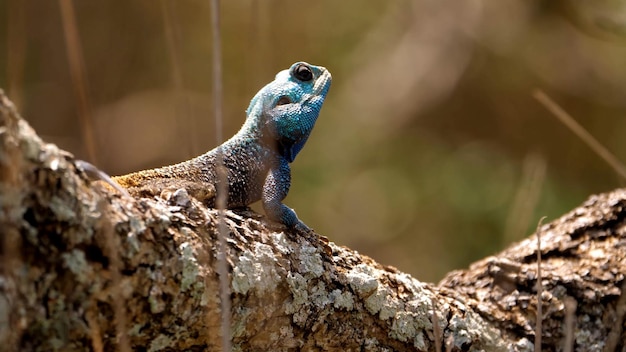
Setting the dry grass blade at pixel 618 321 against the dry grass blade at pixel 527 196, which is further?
the dry grass blade at pixel 527 196

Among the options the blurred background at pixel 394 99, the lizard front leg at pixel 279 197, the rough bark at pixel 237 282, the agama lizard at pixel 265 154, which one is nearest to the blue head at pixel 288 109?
the agama lizard at pixel 265 154

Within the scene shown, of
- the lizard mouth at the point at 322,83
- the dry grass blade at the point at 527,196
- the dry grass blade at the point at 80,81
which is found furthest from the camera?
the dry grass blade at the point at 527,196

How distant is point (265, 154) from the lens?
3346 mm

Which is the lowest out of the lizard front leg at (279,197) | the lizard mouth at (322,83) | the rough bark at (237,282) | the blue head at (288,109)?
the rough bark at (237,282)

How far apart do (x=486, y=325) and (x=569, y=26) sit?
18.5 ft

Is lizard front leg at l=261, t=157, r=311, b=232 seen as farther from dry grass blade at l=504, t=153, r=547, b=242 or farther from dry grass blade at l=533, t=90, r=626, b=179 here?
dry grass blade at l=504, t=153, r=547, b=242

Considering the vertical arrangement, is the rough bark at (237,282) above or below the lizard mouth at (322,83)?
below

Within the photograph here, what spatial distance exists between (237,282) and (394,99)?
246 inches

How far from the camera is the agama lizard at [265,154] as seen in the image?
2.88 m

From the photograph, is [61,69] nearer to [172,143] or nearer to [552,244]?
[172,143]

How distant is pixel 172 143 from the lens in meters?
8.41

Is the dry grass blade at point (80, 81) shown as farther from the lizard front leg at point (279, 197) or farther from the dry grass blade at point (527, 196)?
the dry grass blade at point (527, 196)

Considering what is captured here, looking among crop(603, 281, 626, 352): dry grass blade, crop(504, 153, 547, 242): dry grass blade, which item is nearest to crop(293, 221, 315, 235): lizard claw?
crop(603, 281, 626, 352): dry grass blade

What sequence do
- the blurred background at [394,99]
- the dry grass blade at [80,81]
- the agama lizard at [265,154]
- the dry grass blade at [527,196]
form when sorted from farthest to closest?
the blurred background at [394,99] < the dry grass blade at [527,196] < the agama lizard at [265,154] < the dry grass blade at [80,81]
